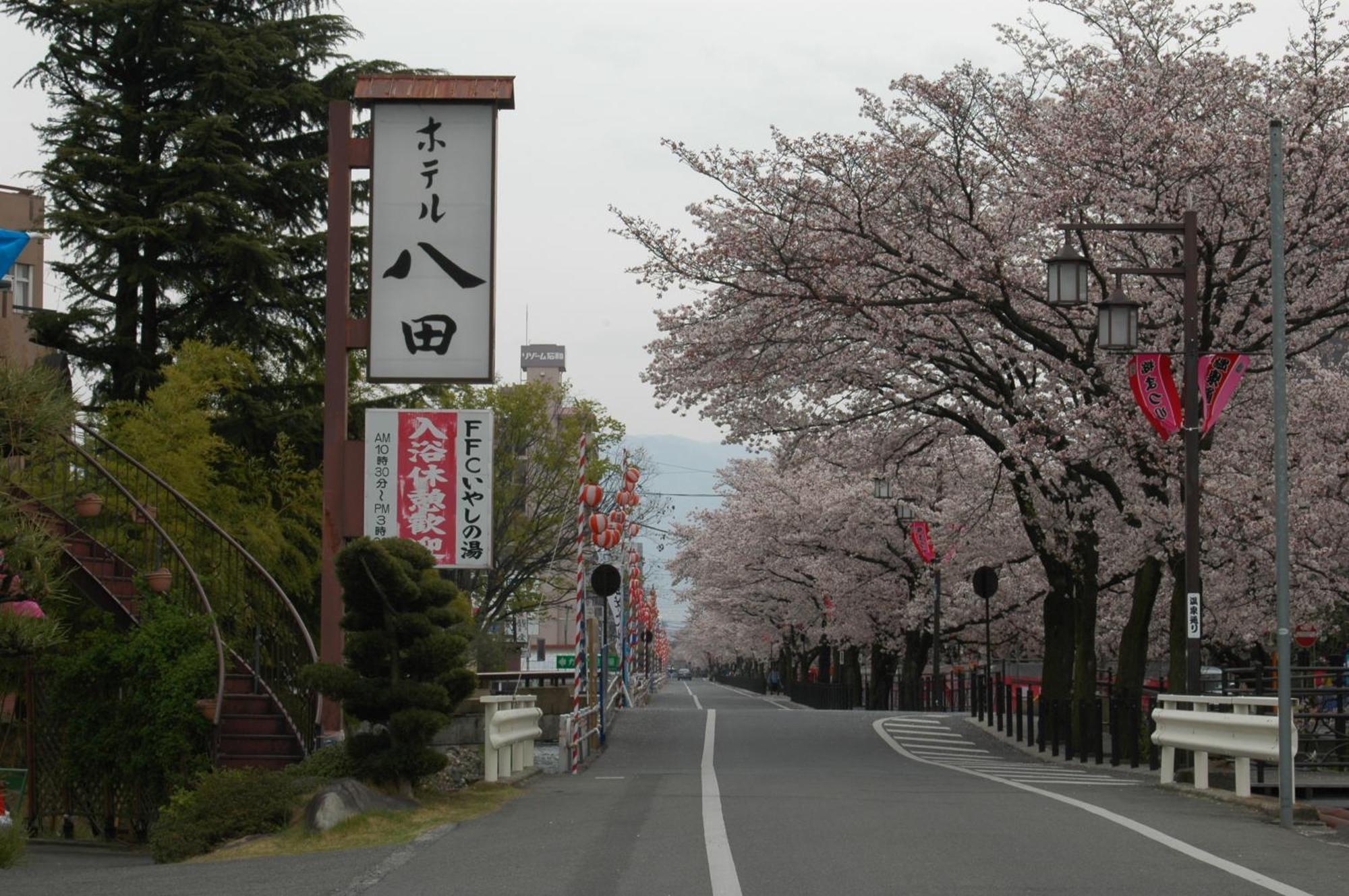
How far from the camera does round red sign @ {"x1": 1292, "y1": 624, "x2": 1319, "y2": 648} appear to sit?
3216cm

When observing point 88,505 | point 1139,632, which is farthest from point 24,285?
point 1139,632

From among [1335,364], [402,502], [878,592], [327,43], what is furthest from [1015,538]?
[402,502]

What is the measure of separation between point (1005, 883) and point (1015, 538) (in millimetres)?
30641

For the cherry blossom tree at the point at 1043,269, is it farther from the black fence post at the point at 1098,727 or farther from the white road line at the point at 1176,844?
the white road line at the point at 1176,844

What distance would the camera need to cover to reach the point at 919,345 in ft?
78.7

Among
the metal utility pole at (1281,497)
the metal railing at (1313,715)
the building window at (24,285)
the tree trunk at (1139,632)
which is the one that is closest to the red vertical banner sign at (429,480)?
the metal utility pole at (1281,497)

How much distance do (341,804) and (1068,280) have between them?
435 inches

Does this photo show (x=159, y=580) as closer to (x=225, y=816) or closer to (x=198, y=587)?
(x=198, y=587)

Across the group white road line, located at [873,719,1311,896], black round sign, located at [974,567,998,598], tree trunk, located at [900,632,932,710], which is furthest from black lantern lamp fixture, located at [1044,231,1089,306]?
tree trunk, located at [900,632,932,710]

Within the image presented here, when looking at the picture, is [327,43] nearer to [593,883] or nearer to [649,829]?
[649,829]

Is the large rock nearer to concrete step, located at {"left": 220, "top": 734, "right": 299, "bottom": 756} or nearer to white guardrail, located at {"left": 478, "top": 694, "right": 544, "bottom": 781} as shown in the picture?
white guardrail, located at {"left": 478, "top": 694, "right": 544, "bottom": 781}

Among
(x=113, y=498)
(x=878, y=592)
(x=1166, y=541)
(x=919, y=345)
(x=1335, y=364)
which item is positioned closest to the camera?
(x=113, y=498)

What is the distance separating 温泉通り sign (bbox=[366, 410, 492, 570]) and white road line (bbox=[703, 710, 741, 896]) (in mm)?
3136

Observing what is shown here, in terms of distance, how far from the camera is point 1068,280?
18.7 meters
